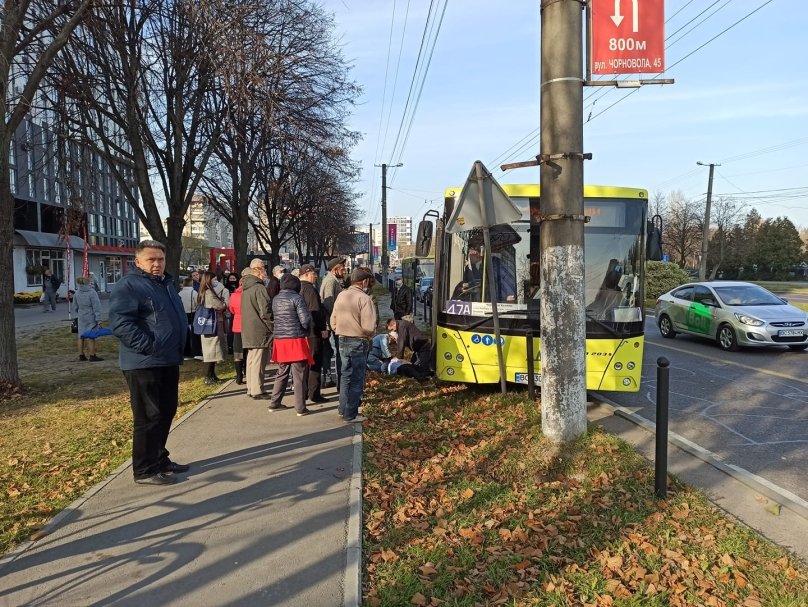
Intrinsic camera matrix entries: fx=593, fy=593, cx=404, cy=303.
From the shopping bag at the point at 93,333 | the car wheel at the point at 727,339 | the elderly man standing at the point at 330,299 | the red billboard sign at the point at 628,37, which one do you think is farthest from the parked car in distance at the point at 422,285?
the red billboard sign at the point at 628,37

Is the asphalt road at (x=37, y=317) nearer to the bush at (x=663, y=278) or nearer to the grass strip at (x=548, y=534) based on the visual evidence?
the grass strip at (x=548, y=534)

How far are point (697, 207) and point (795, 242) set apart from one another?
57.4 feet

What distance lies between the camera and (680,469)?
529 centimetres

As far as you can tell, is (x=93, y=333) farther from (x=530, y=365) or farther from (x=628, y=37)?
(x=628, y=37)

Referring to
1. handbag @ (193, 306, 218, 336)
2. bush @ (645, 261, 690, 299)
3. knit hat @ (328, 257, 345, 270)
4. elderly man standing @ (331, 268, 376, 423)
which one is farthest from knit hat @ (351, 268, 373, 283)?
bush @ (645, 261, 690, 299)

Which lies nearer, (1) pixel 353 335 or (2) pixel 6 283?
(1) pixel 353 335

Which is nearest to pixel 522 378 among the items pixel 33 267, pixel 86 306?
pixel 86 306

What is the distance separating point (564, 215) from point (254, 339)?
4.50 metres

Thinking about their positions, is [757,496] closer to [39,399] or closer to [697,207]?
[39,399]

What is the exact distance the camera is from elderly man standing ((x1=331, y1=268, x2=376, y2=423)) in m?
6.73

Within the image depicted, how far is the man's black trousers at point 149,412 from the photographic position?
16.2 ft

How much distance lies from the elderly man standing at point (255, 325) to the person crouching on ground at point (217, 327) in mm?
788

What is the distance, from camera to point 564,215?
5320mm

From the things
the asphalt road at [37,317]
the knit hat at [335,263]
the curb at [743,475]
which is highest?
the knit hat at [335,263]
